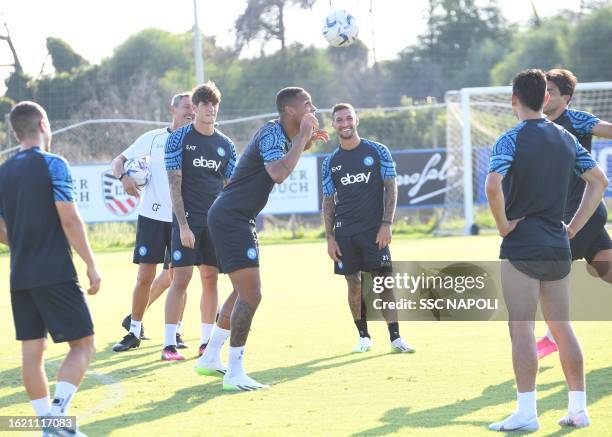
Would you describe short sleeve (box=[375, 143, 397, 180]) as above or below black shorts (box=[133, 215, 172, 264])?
above

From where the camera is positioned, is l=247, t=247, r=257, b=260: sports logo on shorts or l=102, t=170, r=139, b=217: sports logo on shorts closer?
l=247, t=247, r=257, b=260: sports logo on shorts

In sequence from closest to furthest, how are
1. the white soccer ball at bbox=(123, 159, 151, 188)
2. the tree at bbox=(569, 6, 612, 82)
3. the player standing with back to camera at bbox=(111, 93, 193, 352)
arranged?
the white soccer ball at bbox=(123, 159, 151, 188) → the player standing with back to camera at bbox=(111, 93, 193, 352) → the tree at bbox=(569, 6, 612, 82)

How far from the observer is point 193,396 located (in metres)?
7.81

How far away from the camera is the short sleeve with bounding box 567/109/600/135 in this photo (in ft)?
27.8

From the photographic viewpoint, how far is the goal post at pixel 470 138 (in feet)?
81.6

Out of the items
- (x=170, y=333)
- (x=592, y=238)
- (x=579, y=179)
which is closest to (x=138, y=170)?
(x=170, y=333)

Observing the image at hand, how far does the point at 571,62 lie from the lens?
4753 cm

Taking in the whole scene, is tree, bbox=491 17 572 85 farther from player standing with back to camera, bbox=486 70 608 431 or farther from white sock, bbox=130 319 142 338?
player standing with back to camera, bbox=486 70 608 431

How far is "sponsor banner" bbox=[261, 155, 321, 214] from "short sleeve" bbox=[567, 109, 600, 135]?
1718 centimetres

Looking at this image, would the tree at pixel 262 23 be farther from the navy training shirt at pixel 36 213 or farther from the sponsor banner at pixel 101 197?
the navy training shirt at pixel 36 213

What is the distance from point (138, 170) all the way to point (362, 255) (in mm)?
2283

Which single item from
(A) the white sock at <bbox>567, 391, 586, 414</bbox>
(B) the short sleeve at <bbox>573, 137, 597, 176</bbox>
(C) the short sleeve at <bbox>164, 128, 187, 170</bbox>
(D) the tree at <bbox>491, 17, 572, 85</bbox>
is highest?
(D) the tree at <bbox>491, 17, 572, 85</bbox>

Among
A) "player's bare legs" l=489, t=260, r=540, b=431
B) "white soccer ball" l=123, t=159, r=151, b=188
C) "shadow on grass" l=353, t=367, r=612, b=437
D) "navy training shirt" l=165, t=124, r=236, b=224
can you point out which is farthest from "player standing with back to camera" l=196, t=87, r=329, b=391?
"white soccer ball" l=123, t=159, r=151, b=188

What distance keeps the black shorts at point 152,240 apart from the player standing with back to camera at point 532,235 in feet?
15.8
